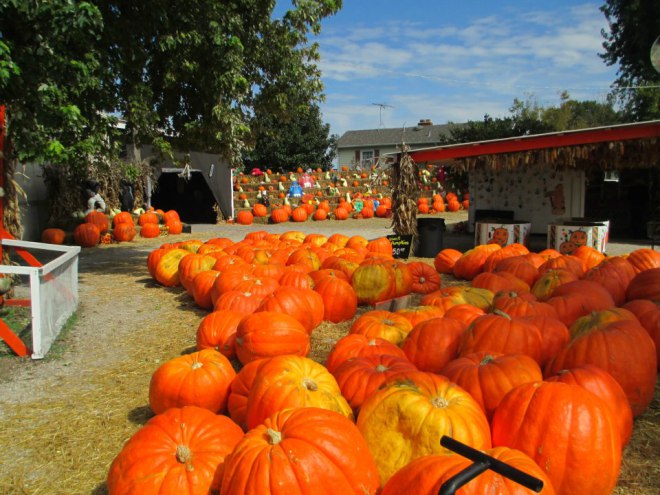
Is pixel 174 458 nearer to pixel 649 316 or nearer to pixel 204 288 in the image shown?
pixel 649 316

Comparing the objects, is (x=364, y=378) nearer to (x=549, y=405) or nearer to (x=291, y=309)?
(x=549, y=405)

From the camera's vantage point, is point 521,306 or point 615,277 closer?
point 521,306

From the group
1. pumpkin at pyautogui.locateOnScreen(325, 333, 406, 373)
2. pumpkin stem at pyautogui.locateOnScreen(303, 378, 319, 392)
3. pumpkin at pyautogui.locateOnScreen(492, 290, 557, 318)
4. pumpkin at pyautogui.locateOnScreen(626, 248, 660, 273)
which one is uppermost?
pumpkin at pyautogui.locateOnScreen(626, 248, 660, 273)

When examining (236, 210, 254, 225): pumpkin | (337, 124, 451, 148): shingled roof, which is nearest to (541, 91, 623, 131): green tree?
(337, 124, 451, 148): shingled roof

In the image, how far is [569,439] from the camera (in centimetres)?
219

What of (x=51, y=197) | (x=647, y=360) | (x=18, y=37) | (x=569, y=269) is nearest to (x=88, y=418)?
(x=647, y=360)

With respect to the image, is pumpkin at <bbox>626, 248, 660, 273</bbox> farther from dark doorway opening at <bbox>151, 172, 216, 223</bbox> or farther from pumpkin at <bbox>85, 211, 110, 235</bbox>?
dark doorway opening at <bbox>151, 172, 216, 223</bbox>

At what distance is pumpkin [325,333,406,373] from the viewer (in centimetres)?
331

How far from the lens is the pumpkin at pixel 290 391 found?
8.18ft

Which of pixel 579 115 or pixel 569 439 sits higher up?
pixel 579 115

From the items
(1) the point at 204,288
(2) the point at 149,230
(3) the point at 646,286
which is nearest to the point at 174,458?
(1) the point at 204,288

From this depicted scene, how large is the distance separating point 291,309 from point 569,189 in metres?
10.8

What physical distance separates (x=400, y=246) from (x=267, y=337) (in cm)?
600

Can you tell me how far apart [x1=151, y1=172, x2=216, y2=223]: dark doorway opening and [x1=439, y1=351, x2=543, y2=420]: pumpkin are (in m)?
20.3
